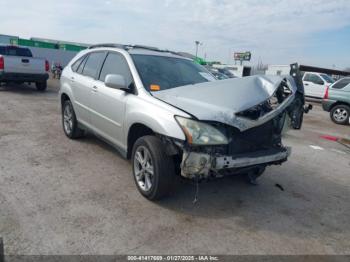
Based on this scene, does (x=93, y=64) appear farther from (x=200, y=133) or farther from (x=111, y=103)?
(x=200, y=133)

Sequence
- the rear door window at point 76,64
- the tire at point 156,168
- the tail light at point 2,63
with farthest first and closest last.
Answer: the tail light at point 2,63 → the rear door window at point 76,64 → the tire at point 156,168

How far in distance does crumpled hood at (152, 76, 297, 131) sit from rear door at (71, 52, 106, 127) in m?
1.70

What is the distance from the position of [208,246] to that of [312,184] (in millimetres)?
2578

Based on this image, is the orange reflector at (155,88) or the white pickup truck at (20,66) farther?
the white pickup truck at (20,66)

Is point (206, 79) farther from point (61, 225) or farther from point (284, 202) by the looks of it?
point (61, 225)

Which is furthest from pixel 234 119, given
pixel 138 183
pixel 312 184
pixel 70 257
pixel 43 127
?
pixel 43 127

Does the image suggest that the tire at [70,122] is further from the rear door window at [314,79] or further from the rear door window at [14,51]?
the rear door window at [314,79]

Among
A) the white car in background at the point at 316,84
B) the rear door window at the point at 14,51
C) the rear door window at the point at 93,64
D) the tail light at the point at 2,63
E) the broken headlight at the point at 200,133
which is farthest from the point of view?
the white car in background at the point at 316,84

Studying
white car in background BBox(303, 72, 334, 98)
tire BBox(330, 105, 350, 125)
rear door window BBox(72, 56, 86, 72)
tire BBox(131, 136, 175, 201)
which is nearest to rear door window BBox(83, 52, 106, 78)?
rear door window BBox(72, 56, 86, 72)

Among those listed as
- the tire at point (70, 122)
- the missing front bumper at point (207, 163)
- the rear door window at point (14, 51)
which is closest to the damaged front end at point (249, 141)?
the missing front bumper at point (207, 163)

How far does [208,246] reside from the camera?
284cm

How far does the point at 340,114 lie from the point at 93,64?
9.76 meters

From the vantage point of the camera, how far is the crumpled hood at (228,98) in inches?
122

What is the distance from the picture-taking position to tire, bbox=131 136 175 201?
129 inches
